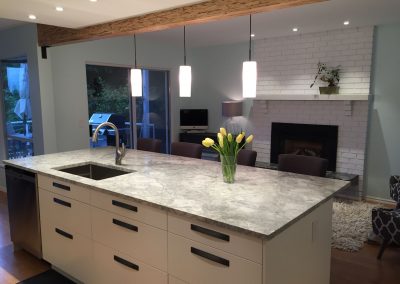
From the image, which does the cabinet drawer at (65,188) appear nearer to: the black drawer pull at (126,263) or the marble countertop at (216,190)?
the marble countertop at (216,190)

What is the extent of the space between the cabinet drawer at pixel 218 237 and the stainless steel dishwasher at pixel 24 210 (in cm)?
171

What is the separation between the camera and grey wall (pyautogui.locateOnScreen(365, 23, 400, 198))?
462 cm

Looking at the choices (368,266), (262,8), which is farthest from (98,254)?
(368,266)

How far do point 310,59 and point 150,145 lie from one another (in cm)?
289

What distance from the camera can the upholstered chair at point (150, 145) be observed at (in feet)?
13.8

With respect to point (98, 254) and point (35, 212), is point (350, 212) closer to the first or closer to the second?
point (98, 254)

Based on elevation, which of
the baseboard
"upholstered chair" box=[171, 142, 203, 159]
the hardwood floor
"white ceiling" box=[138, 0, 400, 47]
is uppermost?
"white ceiling" box=[138, 0, 400, 47]

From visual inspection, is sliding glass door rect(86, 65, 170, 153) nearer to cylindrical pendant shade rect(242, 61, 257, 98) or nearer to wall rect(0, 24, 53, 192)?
wall rect(0, 24, 53, 192)

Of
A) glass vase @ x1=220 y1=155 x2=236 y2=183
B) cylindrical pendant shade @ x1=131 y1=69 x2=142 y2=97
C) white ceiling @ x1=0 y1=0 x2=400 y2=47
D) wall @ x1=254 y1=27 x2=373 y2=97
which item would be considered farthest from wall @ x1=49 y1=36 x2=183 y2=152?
glass vase @ x1=220 y1=155 x2=236 y2=183

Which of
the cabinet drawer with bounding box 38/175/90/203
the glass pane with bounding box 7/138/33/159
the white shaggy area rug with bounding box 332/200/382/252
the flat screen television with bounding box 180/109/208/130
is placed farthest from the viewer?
the flat screen television with bounding box 180/109/208/130

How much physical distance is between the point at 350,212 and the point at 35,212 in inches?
147

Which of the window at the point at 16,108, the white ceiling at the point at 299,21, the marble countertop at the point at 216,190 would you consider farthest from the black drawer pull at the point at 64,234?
the white ceiling at the point at 299,21

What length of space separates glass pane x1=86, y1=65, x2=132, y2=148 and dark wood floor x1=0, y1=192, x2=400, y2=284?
2459 mm

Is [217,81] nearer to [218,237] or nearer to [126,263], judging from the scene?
[126,263]
